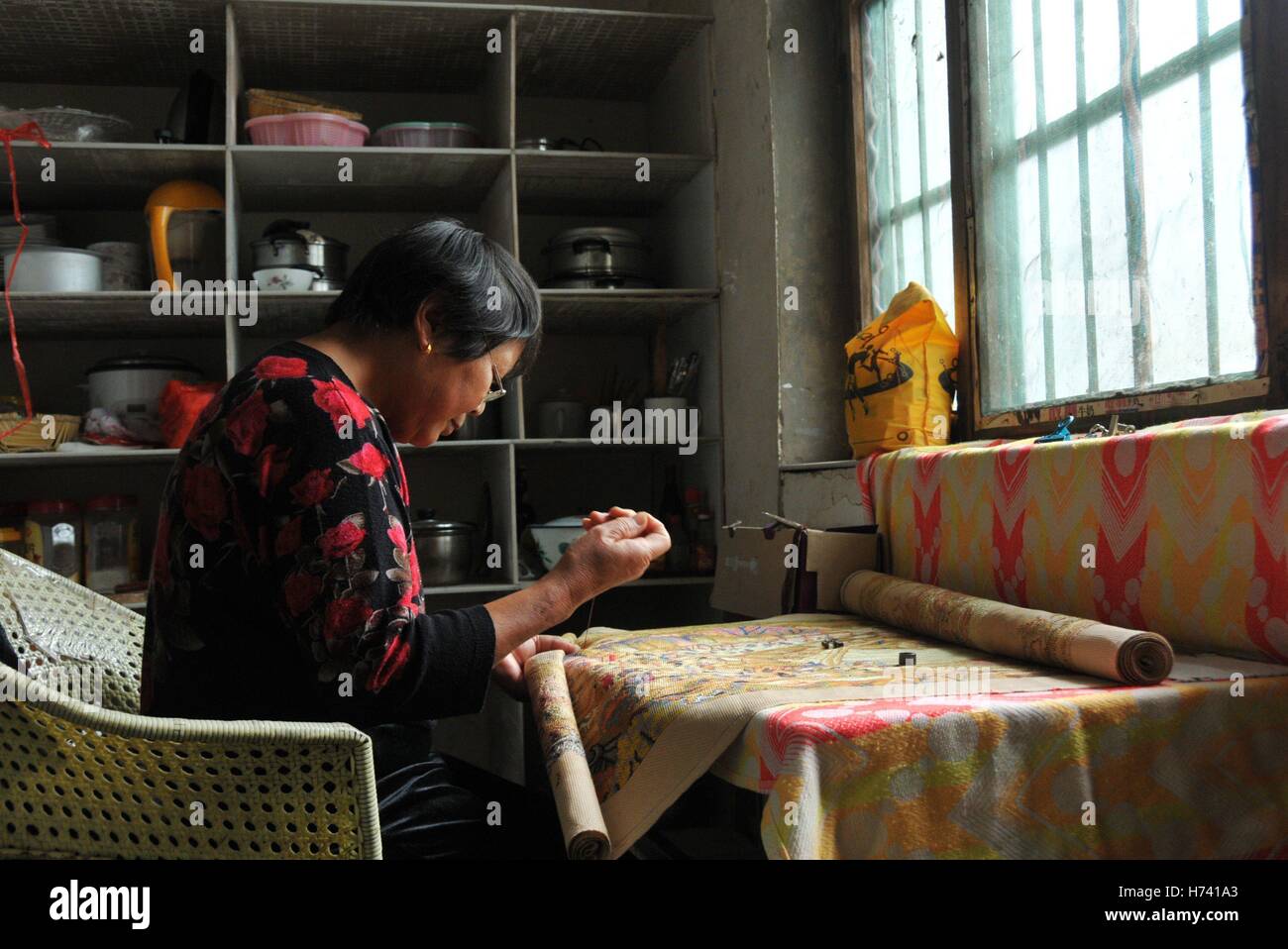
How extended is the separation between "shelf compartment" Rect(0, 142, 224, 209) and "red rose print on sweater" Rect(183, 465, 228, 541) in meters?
2.31

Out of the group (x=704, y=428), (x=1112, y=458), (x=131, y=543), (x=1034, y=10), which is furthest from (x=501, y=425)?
(x=1112, y=458)

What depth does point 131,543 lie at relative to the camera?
3467 mm

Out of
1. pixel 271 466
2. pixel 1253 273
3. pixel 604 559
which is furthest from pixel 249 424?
pixel 1253 273

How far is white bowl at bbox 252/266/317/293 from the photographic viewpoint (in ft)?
11.0

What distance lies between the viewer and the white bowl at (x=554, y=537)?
131 inches

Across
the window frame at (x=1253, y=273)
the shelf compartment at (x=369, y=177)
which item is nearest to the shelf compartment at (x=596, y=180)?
the shelf compartment at (x=369, y=177)

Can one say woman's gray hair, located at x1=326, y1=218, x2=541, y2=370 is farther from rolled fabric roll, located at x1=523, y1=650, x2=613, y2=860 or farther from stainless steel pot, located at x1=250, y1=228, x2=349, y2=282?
stainless steel pot, located at x1=250, y1=228, x2=349, y2=282

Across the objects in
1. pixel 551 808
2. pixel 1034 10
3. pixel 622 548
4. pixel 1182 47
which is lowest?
pixel 551 808

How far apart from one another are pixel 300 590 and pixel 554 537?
219cm

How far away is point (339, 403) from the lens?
1248 millimetres

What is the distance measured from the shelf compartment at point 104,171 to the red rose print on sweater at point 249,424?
91.4 inches

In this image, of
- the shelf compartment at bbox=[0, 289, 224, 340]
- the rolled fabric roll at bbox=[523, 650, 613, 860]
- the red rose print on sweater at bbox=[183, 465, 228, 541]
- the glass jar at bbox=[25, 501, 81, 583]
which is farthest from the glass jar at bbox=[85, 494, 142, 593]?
the red rose print on sweater at bbox=[183, 465, 228, 541]
